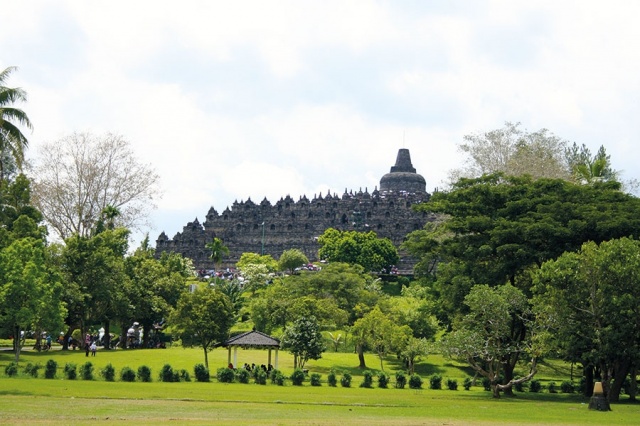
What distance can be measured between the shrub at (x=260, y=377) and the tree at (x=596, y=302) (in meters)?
13.0

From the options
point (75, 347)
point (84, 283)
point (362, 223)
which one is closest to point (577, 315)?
point (84, 283)

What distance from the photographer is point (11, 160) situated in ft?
189

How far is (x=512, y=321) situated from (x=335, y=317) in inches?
798

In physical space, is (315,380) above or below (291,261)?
below

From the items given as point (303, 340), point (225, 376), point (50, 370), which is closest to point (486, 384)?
point (303, 340)

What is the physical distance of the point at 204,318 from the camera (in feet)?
Answer: 148

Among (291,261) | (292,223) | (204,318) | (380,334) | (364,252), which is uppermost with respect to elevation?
(292,223)

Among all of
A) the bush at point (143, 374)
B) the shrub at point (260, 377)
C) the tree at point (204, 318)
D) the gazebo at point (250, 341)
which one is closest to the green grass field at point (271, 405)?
the bush at point (143, 374)

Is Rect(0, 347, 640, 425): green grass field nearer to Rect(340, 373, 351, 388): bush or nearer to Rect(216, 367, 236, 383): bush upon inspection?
Rect(340, 373, 351, 388): bush

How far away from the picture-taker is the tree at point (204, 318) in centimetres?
4500

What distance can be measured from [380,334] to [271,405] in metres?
25.2

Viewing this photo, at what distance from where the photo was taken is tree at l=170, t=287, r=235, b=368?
45.0 meters

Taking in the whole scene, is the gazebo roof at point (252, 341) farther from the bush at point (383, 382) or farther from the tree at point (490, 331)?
the tree at point (490, 331)

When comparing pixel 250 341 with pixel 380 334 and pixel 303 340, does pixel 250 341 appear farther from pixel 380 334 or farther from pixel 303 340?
pixel 380 334
